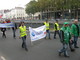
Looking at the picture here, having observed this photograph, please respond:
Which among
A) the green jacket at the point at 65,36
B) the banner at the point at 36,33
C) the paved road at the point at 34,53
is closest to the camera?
the green jacket at the point at 65,36

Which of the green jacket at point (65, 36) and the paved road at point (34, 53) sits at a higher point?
the green jacket at point (65, 36)

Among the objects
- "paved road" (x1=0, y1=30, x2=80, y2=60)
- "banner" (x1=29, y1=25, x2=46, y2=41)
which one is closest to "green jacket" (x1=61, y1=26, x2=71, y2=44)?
"paved road" (x1=0, y1=30, x2=80, y2=60)

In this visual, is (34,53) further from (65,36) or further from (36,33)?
(36,33)

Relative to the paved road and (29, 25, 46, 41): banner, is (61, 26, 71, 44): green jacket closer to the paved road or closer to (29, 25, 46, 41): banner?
the paved road

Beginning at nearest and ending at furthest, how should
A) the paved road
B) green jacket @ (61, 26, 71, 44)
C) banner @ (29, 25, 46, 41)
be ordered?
green jacket @ (61, 26, 71, 44) < the paved road < banner @ (29, 25, 46, 41)

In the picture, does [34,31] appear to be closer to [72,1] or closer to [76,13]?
[72,1]

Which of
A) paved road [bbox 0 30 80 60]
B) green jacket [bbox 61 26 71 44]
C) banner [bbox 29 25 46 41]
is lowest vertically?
paved road [bbox 0 30 80 60]

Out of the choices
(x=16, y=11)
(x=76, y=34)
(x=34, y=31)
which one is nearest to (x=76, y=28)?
(x=76, y=34)

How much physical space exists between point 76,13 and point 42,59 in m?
56.1

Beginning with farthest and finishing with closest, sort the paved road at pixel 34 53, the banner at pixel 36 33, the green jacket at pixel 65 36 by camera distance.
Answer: the banner at pixel 36 33
the paved road at pixel 34 53
the green jacket at pixel 65 36

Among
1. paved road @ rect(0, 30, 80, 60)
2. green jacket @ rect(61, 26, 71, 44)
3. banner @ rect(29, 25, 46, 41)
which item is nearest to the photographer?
green jacket @ rect(61, 26, 71, 44)

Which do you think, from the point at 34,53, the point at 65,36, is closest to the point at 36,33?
the point at 34,53

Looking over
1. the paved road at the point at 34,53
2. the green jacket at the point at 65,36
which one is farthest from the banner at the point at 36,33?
the green jacket at the point at 65,36

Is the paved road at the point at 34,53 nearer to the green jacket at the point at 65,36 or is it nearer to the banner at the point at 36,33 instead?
the green jacket at the point at 65,36
